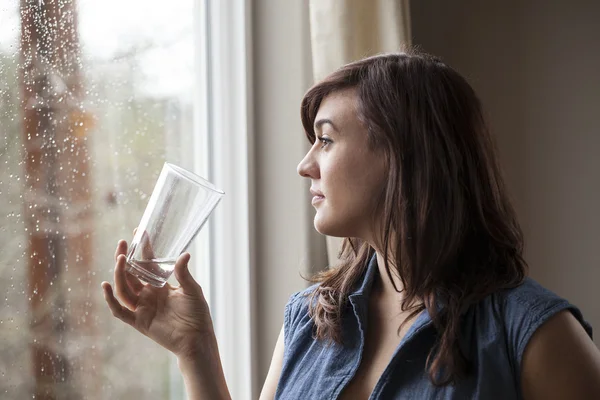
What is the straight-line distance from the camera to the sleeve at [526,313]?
3.68 ft

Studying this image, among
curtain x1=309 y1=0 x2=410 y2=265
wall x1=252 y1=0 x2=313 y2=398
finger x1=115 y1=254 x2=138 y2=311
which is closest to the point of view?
finger x1=115 y1=254 x2=138 y2=311

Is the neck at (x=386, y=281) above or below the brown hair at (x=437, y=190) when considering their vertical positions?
below

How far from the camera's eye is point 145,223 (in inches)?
45.9

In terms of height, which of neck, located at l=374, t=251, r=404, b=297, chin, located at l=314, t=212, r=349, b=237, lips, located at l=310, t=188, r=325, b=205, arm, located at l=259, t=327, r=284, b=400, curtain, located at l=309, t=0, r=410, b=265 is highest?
curtain, located at l=309, t=0, r=410, b=265

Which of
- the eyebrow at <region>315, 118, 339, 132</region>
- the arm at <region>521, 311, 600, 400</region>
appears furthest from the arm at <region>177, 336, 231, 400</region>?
the arm at <region>521, 311, 600, 400</region>

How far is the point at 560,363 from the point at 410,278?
28 centimetres

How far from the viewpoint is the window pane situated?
1.32 meters

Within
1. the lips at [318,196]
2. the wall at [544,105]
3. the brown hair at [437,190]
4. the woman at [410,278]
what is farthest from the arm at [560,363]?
the wall at [544,105]

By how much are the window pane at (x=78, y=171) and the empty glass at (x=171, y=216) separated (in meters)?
0.28

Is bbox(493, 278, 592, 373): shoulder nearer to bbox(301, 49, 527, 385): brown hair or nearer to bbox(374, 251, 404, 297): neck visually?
bbox(301, 49, 527, 385): brown hair

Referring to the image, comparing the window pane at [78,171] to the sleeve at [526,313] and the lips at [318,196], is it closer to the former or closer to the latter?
the lips at [318,196]

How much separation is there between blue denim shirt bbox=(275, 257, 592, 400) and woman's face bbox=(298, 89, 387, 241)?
0.17 metres

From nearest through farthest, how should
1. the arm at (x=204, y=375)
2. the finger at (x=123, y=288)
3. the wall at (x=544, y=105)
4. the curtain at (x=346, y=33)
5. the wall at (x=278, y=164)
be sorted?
the finger at (x=123, y=288)
the arm at (x=204, y=375)
the curtain at (x=346, y=33)
the wall at (x=278, y=164)
the wall at (x=544, y=105)

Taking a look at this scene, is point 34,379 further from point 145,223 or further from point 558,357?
point 558,357
